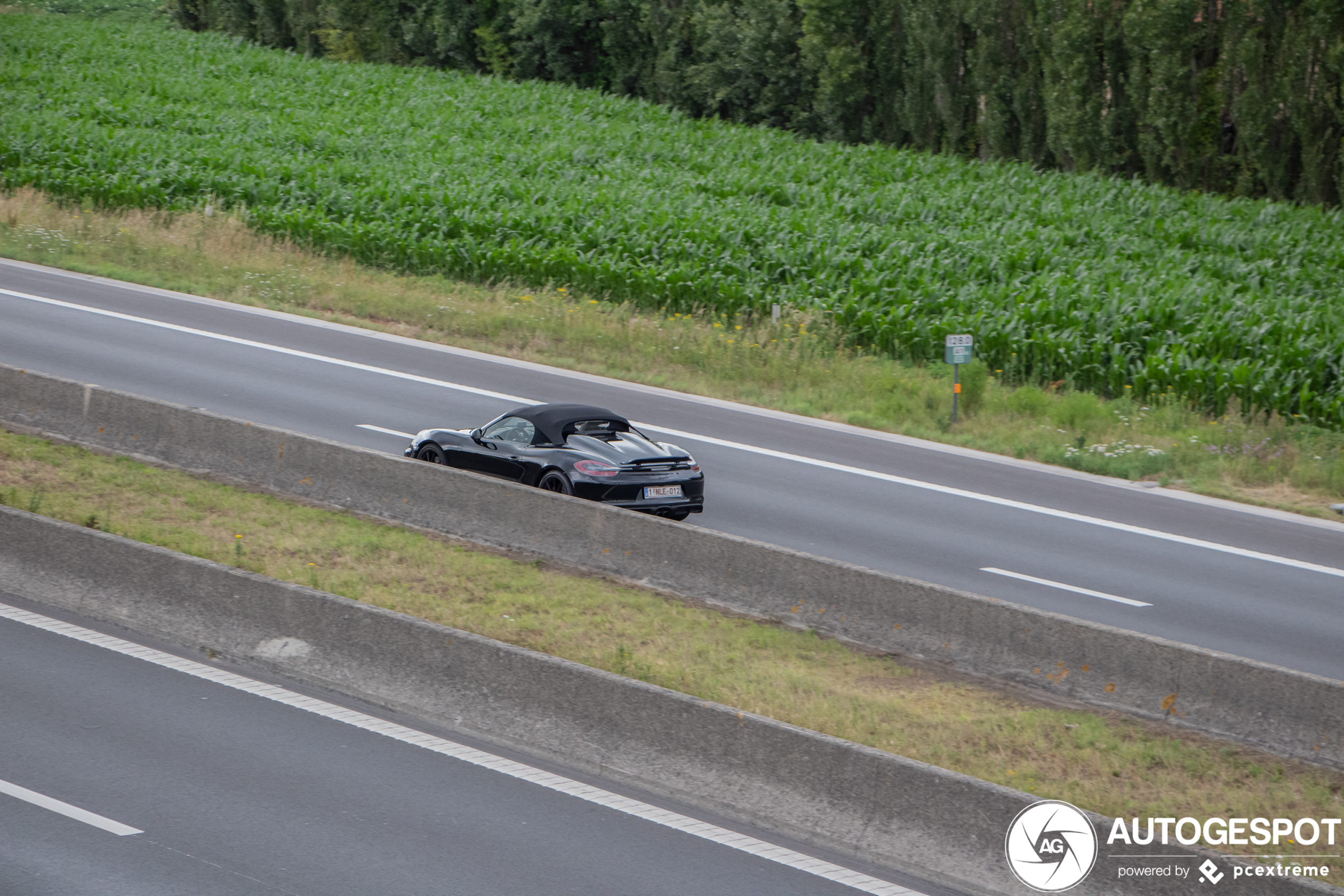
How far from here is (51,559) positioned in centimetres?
1077

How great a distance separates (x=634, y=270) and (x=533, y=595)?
15.0 metres

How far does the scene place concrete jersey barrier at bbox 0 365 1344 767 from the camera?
9.10 meters

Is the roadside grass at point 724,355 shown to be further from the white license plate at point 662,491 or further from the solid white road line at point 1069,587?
the white license plate at point 662,491

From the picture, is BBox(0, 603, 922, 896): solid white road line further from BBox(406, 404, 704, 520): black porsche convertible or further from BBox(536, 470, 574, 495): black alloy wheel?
BBox(406, 404, 704, 520): black porsche convertible

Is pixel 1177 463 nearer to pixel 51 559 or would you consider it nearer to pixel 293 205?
pixel 51 559

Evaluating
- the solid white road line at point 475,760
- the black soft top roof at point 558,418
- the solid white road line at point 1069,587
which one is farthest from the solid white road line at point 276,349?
the solid white road line at point 475,760

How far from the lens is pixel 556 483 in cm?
1359

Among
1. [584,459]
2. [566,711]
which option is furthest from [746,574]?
[566,711]

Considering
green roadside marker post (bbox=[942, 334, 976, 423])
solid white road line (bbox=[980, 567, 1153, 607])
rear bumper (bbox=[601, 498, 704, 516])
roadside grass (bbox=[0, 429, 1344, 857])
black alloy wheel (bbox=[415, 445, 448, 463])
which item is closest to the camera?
roadside grass (bbox=[0, 429, 1344, 857])

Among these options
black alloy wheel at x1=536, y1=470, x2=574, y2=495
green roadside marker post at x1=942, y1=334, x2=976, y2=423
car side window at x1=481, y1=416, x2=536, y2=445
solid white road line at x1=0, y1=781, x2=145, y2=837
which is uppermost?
green roadside marker post at x1=942, y1=334, x2=976, y2=423

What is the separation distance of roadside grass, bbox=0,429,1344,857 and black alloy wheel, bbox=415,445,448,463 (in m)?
1.38

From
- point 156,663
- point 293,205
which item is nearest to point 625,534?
point 156,663

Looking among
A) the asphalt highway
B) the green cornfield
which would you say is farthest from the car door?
the green cornfield

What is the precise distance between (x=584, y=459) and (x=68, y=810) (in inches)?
270
